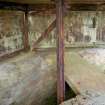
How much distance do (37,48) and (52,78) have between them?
3738 millimetres

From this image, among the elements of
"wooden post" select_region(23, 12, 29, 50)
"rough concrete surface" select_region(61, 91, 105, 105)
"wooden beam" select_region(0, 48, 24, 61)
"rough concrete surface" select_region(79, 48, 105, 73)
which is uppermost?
"wooden post" select_region(23, 12, 29, 50)

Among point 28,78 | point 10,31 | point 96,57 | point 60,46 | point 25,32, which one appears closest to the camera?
A: point 60,46

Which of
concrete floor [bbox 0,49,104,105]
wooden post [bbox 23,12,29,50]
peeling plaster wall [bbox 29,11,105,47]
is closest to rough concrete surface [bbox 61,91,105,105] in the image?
concrete floor [bbox 0,49,104,105]

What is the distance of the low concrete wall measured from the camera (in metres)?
4.34

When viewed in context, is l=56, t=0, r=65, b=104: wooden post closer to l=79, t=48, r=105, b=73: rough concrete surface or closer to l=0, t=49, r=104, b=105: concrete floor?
l=0, t=49, r=104, b=105: concrete floor

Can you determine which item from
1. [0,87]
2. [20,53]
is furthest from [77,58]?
[0,87]

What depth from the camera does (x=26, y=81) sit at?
495 centimetres

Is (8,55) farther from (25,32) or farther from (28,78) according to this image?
(28,78)

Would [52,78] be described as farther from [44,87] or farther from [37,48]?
[37,48]

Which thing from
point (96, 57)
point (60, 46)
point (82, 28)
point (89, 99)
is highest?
point (82, 28)

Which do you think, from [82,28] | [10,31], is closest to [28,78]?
[10,31]

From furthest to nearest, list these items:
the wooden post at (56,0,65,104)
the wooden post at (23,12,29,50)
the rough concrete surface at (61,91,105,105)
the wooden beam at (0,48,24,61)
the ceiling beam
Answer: the wooden post at (23,12,29,50)
the ceiling beam
the wooden beam at (0,48,24,61)
the wooden post at (56,0,65,104)
the rough concrete surface at (61,91,105,105)

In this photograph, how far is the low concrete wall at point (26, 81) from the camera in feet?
14.2

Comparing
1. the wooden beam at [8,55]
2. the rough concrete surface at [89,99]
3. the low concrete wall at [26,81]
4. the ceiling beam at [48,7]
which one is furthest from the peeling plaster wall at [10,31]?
the rough concrete surface at [89,99]
